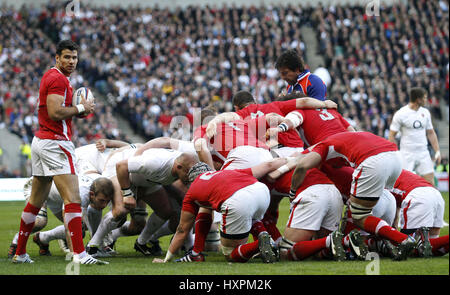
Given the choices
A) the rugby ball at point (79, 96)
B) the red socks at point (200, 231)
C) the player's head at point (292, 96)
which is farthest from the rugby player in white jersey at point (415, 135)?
the rugby ball at point (79, 96)

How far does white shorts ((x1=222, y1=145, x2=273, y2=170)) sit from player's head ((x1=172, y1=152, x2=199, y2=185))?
1.37 ft

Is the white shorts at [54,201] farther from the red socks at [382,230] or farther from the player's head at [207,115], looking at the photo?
the red socks at [382,230]

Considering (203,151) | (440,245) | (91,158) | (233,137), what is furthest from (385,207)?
(91,158)

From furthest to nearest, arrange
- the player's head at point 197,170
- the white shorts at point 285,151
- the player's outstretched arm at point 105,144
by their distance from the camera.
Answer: the player's outstretched arm at point 105,144, the white shorts at point 285,151, the player's head at point 197,170

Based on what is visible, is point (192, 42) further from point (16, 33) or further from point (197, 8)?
point (16, 33)

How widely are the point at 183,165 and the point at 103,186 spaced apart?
100 cm

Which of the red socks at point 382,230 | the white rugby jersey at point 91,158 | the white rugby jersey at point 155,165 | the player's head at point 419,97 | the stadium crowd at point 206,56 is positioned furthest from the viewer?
the stadium crowd at point 206,56

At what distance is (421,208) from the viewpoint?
718 centimetres

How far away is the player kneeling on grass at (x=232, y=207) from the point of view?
6.49 m

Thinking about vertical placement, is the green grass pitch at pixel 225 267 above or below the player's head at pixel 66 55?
below

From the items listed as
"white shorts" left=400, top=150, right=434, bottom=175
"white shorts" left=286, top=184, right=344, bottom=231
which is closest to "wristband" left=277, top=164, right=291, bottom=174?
"white shorts" left=286, top=184, right=344, bottom=231

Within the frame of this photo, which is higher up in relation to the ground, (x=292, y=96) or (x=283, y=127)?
(x=292, y=96)

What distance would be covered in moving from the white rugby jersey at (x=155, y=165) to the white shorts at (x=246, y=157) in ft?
1.89

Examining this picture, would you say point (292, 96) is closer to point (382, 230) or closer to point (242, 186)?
point (242, 186)
